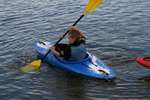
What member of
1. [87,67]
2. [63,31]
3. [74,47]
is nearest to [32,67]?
[74,47]

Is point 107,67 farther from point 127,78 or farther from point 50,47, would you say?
point 50,47

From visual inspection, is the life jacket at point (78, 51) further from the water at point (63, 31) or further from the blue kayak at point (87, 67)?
the water at point (63, 31)

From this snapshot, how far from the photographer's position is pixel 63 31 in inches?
643

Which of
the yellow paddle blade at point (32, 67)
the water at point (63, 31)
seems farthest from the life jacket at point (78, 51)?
the yellow paddle blade at point (32, 67)

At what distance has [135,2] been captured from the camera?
19609mm

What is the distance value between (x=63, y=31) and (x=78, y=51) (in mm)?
4524

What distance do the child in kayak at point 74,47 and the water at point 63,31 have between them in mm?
580

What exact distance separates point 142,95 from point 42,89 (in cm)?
271

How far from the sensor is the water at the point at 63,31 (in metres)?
11.0

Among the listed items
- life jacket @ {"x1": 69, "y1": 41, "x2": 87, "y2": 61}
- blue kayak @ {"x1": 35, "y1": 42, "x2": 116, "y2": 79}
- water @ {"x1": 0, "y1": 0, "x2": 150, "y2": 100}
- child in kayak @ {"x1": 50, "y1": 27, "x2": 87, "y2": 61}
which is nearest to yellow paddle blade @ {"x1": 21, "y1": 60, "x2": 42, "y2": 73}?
water @ {"x1": 0, "y1": 0, "x2": 150, "y2": 100}

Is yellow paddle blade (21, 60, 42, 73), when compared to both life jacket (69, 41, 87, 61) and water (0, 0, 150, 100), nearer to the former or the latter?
water (0, 0, 150, 100)

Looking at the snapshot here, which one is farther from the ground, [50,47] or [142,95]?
[50,47]

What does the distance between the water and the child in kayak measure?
0.58 metres

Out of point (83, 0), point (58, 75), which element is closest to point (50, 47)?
point (58, 75)
